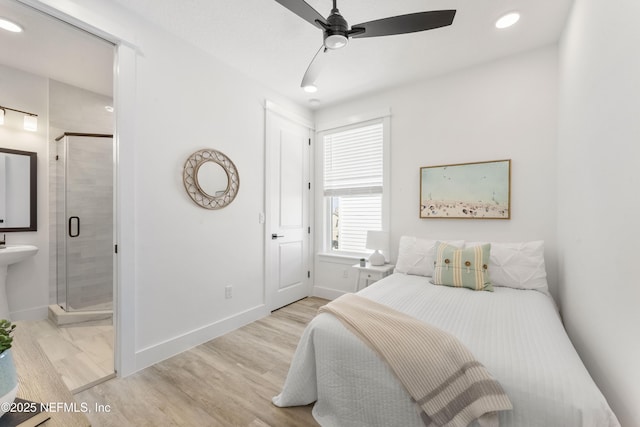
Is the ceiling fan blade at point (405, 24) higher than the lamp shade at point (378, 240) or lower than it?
higher

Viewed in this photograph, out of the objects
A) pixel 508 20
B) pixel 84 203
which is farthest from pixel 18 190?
pixel 508 20

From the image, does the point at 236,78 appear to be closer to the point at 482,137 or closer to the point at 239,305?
the point at 239,305

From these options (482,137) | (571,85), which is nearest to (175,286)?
(482,137)

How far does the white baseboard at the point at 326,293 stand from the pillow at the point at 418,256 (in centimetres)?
117

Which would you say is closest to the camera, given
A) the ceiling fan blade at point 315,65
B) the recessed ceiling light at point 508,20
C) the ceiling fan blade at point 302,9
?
the ceiling fan blade at point 302,9

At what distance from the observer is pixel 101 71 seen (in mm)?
2693

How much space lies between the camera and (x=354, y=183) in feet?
11.7

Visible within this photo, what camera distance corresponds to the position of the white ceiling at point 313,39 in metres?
1.93

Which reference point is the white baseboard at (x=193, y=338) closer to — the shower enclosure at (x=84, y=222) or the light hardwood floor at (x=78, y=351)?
the light hardwood floor at (x=78, y=351)

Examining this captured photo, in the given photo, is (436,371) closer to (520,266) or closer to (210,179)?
(520,266)

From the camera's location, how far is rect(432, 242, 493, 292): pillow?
2.19m

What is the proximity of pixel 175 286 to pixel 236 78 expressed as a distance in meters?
2.21

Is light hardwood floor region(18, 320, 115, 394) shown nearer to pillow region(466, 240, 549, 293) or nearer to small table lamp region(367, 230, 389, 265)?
small table lamp region(367, 230, 389, 265)

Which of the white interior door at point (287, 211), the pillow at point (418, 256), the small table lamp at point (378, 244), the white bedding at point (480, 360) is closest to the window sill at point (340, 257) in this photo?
the white interior door at point (287, 211)
